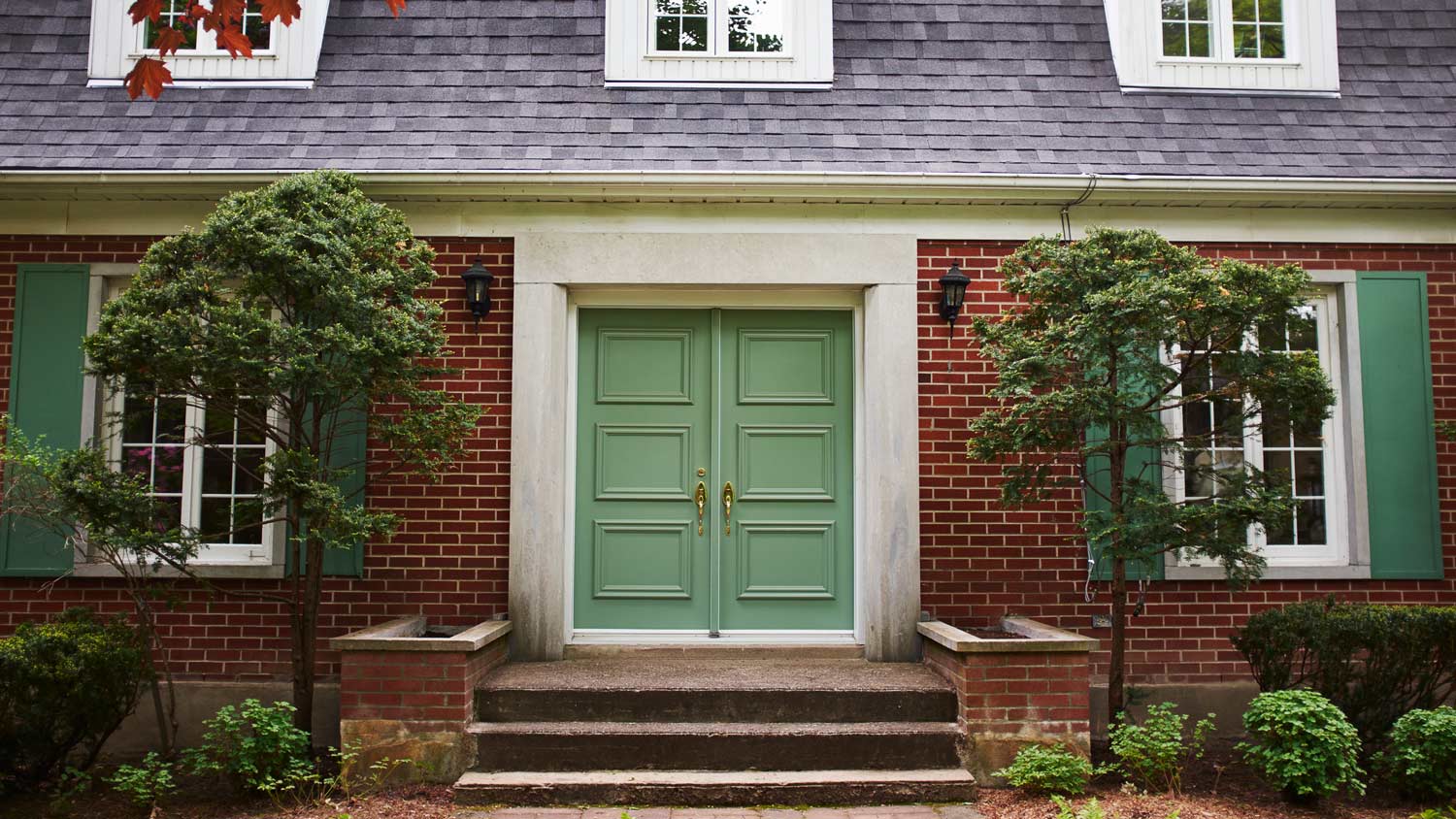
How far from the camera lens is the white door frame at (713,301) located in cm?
600

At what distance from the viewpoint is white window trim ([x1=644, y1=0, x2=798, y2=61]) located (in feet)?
22.3

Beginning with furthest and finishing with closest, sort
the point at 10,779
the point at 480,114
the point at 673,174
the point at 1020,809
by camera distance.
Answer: the point at 480,114 → the point at 673,174 → the point at 10,779 → the point at 1020,809

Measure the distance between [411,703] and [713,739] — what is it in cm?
150

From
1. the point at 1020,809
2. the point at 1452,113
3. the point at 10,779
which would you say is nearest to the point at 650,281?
the point at 1020,809

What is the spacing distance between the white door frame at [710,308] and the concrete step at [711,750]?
116cm

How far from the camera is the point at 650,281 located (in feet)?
20.4

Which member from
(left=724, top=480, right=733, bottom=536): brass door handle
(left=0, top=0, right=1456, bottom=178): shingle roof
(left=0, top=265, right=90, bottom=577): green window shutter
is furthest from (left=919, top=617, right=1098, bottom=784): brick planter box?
(left=0, top=265, right=90, bottom=577): green window shutter

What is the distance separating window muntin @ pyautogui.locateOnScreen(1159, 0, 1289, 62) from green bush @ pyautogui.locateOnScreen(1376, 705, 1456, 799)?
4.38 meters

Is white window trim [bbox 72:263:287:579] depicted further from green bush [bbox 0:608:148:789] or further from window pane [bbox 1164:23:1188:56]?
window pane [bbox 1164:23:1188:56]

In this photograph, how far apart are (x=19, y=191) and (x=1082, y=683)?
6.60 m

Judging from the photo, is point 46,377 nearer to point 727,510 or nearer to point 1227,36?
point 727,510

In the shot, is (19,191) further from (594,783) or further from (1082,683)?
(1082,683)

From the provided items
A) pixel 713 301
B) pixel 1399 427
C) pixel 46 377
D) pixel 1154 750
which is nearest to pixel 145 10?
pixel 46 377

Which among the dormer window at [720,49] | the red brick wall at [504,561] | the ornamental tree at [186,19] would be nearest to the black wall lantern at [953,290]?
the red brick wall at [504,561]
